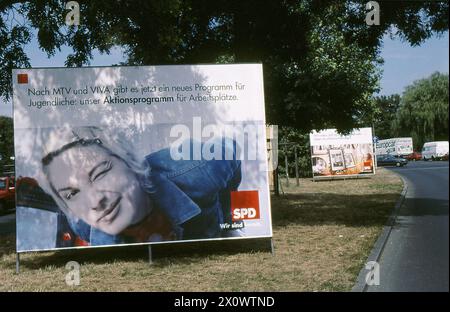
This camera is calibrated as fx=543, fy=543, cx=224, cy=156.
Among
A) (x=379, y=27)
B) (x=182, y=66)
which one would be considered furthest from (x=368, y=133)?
(x=182, y=66)

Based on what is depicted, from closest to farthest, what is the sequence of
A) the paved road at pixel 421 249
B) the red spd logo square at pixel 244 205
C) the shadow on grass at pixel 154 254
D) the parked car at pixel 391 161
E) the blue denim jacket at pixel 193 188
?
the paved road at pixel 421 249
the blue denim jacket at pixel 193 188
the red spd logo square at pixel 244 205
the shadow on grass at pixel 154 254
the parked car at pixel 391 161

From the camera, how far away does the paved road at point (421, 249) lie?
9.29 ft

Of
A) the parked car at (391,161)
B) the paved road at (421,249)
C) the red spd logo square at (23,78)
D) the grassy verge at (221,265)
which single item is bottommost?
the grassy verge at (221,265)

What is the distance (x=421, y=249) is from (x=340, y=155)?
3221 cm

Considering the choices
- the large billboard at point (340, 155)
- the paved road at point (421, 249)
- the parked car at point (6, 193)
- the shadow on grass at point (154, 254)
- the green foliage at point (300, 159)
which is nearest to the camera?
the paved road at point (421, 249)

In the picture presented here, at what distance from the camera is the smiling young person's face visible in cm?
782

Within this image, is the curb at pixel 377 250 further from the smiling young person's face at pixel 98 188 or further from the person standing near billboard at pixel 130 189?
the smiling young person's face at pixel 98 188

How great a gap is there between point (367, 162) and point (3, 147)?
43603 millimetres

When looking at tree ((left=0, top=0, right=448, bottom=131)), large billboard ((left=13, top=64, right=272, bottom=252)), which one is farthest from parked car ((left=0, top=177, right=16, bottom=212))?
large billboard ((left=13, top=64, right=272, bottom=252))

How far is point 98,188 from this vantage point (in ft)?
25.9

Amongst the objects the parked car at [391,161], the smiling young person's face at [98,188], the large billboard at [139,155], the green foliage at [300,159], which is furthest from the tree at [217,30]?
the parked car at [391,161]

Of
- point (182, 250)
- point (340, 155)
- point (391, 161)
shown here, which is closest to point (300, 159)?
point (340, 155)

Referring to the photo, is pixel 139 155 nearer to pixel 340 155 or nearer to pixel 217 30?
pixel 217 30

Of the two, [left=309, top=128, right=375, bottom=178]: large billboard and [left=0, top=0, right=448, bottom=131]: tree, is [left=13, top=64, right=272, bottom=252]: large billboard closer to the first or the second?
[left=0, top=0, right=448, bottom=131]: tree
